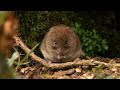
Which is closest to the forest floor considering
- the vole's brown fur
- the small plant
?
the vole's brown fur

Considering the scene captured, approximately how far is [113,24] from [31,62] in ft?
9.88

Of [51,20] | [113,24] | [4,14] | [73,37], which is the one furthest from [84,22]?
[4,14]

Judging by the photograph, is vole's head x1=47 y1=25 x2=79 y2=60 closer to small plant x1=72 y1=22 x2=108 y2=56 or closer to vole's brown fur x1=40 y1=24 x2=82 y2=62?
vole's brown fur x1=40 y1=24 x2=82 y2=62

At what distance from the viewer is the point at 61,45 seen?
5.32 meters

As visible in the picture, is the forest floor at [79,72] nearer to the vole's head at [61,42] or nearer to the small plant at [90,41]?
the vole's head at [61,42]

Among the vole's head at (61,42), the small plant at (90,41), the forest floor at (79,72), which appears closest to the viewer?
the forest floor at (79,72)

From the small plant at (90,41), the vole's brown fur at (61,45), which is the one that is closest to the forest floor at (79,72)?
the vole's brown fur at (61,45)

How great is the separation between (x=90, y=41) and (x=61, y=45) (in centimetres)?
139

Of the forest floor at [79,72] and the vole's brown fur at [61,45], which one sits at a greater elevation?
the vole's brown fur at [61,45]

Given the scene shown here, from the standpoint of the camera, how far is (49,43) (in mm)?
5508

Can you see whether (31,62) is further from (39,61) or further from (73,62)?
(73,62)

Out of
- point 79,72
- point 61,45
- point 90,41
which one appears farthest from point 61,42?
point 90,41

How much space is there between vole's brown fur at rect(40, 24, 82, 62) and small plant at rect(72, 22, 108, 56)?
3.02ft

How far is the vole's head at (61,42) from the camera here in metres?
5.34
